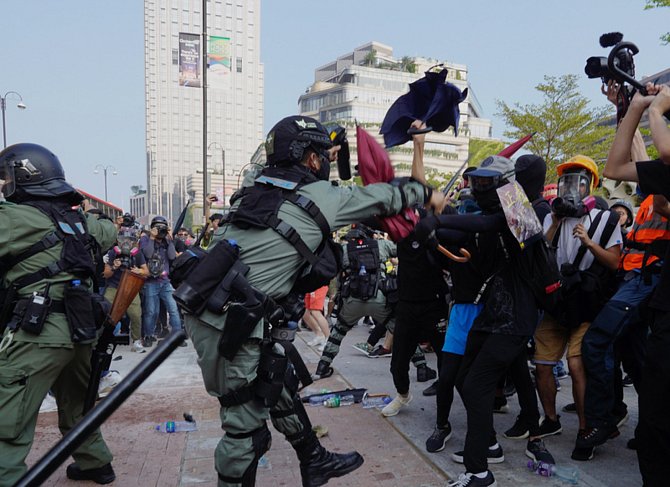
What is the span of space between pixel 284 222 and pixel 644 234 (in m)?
2.50

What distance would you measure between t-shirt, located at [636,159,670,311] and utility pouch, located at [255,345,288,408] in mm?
1906

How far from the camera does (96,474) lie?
12.0 feet

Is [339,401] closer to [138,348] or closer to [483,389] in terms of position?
[483,389]

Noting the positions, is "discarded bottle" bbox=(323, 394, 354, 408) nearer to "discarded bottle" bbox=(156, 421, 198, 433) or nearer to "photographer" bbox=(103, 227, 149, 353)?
"discarded bottle" bbox=(156, 421, 198, 433)

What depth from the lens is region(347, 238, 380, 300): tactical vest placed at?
630 centimetres

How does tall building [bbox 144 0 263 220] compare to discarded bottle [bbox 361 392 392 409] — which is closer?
discarded bottle [bbox 361 392 392 409]

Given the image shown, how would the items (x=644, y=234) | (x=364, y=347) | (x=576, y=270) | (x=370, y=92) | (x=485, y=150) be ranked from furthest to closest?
(x=370, y=92) → (x=485, y=150) → (x=364, y=347) → (x=576, y=270) → (x=644, y=234)

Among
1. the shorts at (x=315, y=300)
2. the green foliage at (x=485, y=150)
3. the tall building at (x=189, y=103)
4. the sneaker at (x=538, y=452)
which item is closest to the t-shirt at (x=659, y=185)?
the sneaker at (x=538, y=452)

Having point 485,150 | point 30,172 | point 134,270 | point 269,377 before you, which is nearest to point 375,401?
point 269,377

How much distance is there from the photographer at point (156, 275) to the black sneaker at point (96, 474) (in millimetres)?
5375

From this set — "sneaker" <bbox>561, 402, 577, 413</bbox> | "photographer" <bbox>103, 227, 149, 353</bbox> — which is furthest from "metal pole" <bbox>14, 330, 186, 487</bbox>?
"photographer" <bbox>103, 227, 149, 353</bbox>

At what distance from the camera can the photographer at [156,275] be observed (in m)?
9.09

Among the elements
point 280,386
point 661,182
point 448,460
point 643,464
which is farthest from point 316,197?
point 448,460

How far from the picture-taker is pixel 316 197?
282 cm
